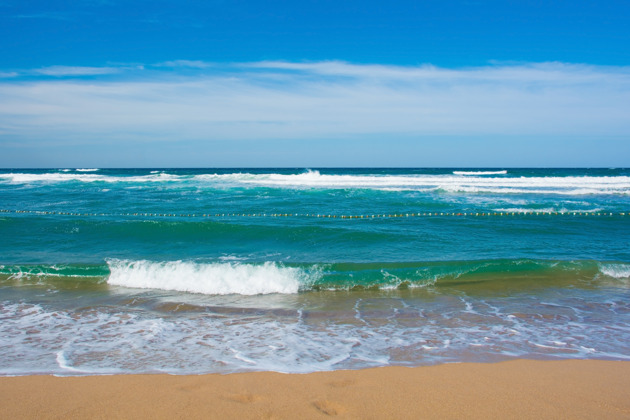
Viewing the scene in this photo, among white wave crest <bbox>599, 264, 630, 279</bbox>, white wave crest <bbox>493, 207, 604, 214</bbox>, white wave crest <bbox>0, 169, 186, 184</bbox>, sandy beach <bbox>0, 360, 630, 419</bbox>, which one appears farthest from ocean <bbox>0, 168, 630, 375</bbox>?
white wave crest <bbox>0, 169, 186, 184</bbox>

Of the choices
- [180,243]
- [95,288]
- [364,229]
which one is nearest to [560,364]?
[95,288]

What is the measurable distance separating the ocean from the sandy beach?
276mm

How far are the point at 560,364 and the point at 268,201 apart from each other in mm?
16397

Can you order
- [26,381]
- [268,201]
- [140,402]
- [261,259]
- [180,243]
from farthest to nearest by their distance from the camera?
[268,201] → [180,243] → [261,259] → [26,381] → [140,402]

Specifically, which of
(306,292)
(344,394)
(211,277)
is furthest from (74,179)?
(344,394)

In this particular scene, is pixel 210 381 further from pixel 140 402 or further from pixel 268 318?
pixel 268 318

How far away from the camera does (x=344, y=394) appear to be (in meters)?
3.20

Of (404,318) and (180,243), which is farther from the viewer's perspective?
(180,243)

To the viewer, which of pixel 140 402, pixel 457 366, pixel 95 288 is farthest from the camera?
pixel 95 288

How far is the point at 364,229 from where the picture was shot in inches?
465

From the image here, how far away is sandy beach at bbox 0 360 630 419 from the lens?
9.62 feet

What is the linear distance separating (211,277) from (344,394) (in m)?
4.63

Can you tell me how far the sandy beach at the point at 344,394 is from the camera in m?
2.93

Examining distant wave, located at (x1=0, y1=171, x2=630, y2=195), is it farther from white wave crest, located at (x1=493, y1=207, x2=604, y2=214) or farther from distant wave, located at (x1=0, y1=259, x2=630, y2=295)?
distant wave, located at (x1=0, y1=259, x2=630, y2=295)
